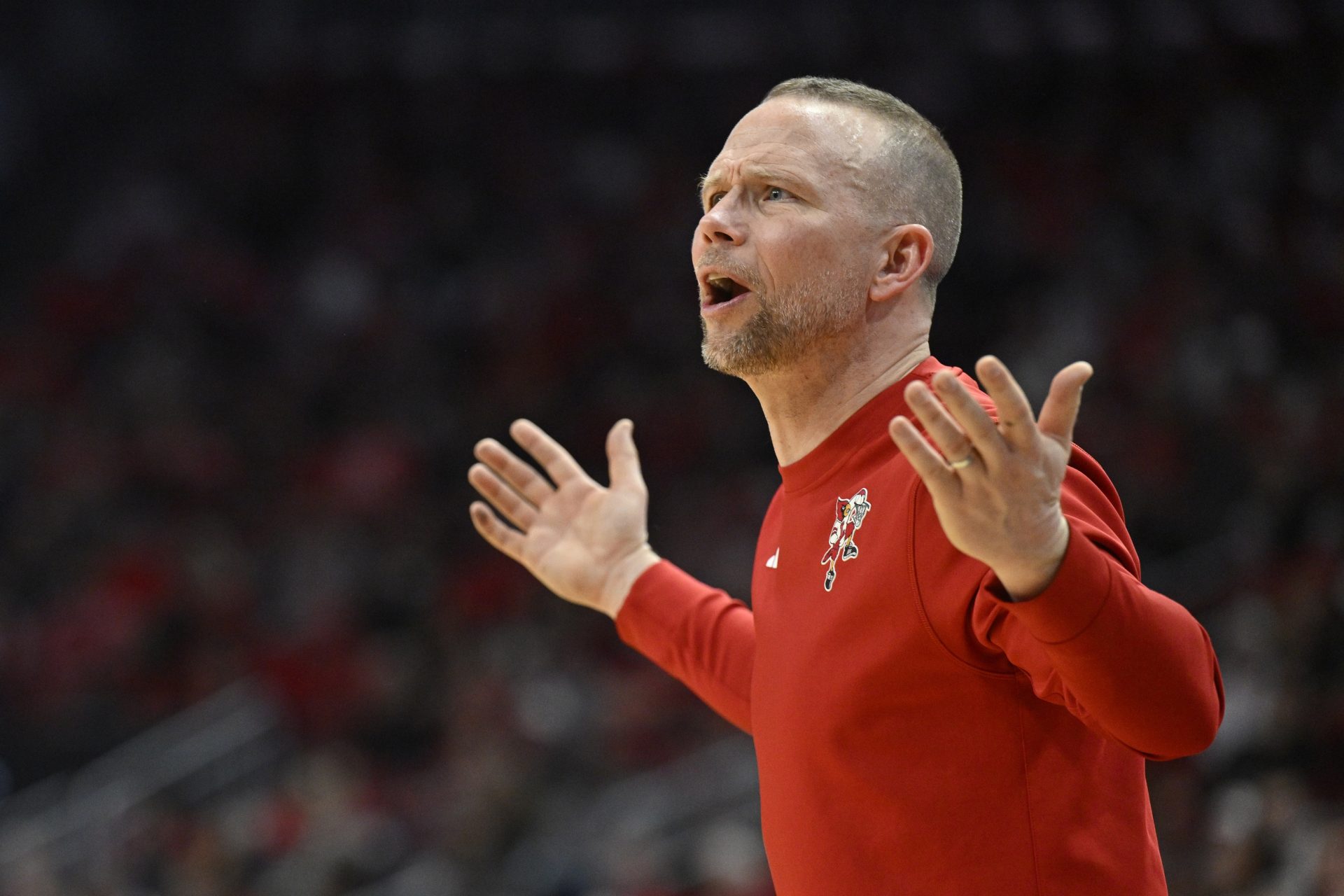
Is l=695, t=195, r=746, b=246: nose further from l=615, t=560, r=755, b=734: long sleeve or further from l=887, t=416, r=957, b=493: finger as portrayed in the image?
l=887, t=416, r=957, b=493: finger

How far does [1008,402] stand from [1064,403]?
0.35 ft

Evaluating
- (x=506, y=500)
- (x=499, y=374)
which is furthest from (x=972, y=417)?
(x=499, y=374)

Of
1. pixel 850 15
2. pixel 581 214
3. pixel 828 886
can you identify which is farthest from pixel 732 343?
pixel 850 15

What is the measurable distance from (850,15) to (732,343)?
10421 millimetres

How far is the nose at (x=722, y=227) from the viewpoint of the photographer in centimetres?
279

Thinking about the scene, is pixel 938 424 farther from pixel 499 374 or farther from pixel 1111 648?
pixel 499 374

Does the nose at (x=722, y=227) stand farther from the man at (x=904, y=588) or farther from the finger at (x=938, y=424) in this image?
the finger at (x=938, y=424)

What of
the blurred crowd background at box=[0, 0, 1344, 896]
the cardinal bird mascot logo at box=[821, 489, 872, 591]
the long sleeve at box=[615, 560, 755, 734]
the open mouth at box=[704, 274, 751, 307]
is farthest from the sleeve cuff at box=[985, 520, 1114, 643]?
the blurred crowd background at box=[0, 0, 1344, 896]

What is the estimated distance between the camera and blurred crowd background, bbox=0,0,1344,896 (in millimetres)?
7559

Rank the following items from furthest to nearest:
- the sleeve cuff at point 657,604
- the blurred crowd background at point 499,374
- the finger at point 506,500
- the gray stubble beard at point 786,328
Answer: the blurred crowd background at point 499,374 → the finger at point 506,500 → the sleeve cuff at point 657,604 → the gray stubble beard at point 786,328

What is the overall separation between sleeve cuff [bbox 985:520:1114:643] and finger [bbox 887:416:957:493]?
0.60 ft

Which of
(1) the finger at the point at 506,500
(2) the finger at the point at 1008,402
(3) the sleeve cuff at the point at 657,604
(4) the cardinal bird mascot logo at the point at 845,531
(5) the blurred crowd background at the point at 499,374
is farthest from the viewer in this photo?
(5) the blurred crowd background at the point at 499,374

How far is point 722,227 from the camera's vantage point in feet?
9.20

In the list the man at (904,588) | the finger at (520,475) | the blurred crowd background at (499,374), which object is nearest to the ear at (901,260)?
the man at (904,588)
